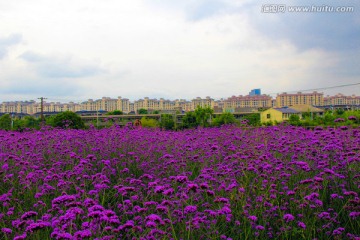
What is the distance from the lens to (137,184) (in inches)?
208

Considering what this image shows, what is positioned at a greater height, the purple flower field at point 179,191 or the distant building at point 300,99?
the distant building at point 300,99

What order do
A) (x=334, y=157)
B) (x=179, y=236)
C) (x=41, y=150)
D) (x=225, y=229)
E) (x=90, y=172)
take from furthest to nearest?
1. (x=41, y=150)
2. (x=90, y=172)
3. (x=334, y=157)
4. (x=225, y=229)
5. (x=179, y=236)

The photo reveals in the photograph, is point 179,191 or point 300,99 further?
point 300,99

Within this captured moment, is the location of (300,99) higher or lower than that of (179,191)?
higher

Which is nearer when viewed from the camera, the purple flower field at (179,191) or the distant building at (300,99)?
the purple flower field at (179,191)

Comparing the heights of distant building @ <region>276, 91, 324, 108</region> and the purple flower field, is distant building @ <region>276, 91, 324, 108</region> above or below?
above

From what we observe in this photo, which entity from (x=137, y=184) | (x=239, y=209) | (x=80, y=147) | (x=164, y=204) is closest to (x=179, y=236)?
(x=164, y=204)

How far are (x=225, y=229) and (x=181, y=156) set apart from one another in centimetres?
242

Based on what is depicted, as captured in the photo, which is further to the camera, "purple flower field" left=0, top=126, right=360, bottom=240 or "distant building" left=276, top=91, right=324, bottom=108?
"distant building" left=276, top=91, right=324, bottom=108

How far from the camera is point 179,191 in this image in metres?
4.95

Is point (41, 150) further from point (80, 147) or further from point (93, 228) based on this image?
point (93, 228)

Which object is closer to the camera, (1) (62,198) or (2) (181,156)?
(1) (62,198)

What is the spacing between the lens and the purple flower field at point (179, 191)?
140 inches

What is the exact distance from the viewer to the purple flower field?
11.7 ft
